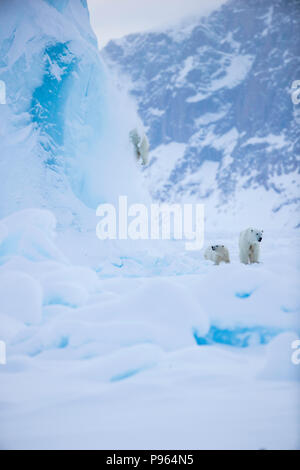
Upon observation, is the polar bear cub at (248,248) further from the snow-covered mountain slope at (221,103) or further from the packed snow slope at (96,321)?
the snow-covered mountain slope at (221,103)

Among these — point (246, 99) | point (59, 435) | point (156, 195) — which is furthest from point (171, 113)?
point (59, 435)

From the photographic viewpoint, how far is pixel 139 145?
713 cm

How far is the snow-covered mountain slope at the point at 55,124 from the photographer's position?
235 inches

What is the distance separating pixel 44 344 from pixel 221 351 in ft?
4.01

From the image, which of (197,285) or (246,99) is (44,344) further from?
(246,99)

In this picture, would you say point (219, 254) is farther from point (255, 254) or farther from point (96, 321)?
point (96, 321)

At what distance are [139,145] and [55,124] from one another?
153 cm

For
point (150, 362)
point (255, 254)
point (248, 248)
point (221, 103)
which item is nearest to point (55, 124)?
point (248, 248)

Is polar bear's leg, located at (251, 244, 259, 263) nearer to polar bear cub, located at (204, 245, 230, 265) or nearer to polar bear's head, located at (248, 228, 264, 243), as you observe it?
polar bear's head, located at (248, 228, 264, 243)

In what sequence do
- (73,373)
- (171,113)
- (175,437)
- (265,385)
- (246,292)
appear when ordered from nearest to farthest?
(175,437)
(265,385)
(73,373)
(246,292)
(171,113)

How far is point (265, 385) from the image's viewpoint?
6.88ft

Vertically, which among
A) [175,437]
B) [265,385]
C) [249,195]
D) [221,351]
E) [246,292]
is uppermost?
[249,195]

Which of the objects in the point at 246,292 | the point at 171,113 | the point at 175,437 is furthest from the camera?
the point at 171,113

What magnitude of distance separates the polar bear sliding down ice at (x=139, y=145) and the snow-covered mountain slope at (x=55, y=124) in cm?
17
